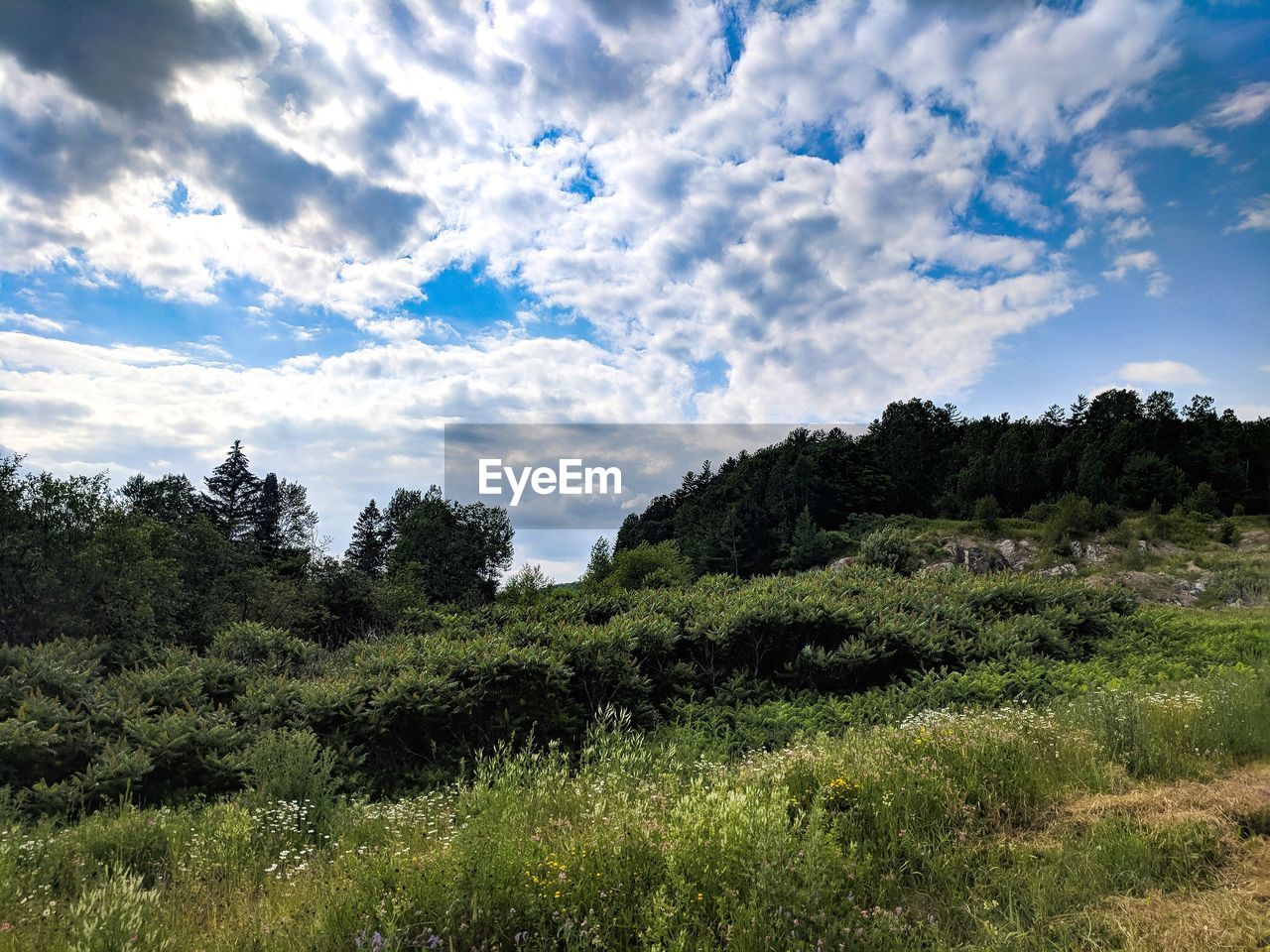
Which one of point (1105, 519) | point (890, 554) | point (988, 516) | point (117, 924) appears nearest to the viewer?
point (117, 924)

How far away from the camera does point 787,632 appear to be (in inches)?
457

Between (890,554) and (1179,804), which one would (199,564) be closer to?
(890,554)

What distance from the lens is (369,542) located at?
61.1 meters

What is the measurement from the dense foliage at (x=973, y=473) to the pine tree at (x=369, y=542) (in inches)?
959

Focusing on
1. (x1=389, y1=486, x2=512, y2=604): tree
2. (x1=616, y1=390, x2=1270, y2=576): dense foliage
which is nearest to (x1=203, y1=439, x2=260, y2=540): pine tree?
(x1=389, y1=486, x2=512, y2=604): tree

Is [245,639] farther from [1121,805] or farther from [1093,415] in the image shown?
[1093,415]

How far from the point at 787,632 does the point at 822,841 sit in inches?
314

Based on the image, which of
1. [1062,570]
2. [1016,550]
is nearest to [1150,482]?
[1016,550]

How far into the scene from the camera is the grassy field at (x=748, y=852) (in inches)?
135

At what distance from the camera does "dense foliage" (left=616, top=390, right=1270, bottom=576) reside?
31.8 m

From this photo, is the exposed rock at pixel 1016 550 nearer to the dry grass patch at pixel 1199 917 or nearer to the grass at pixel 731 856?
the grass at pixel 731 856

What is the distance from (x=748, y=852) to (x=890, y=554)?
64.6 ft

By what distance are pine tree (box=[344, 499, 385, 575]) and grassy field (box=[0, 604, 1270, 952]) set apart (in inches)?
2189

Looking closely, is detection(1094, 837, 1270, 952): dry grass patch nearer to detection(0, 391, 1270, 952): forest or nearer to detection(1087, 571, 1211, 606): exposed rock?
detection(0, 391, 1270, 952): forest
